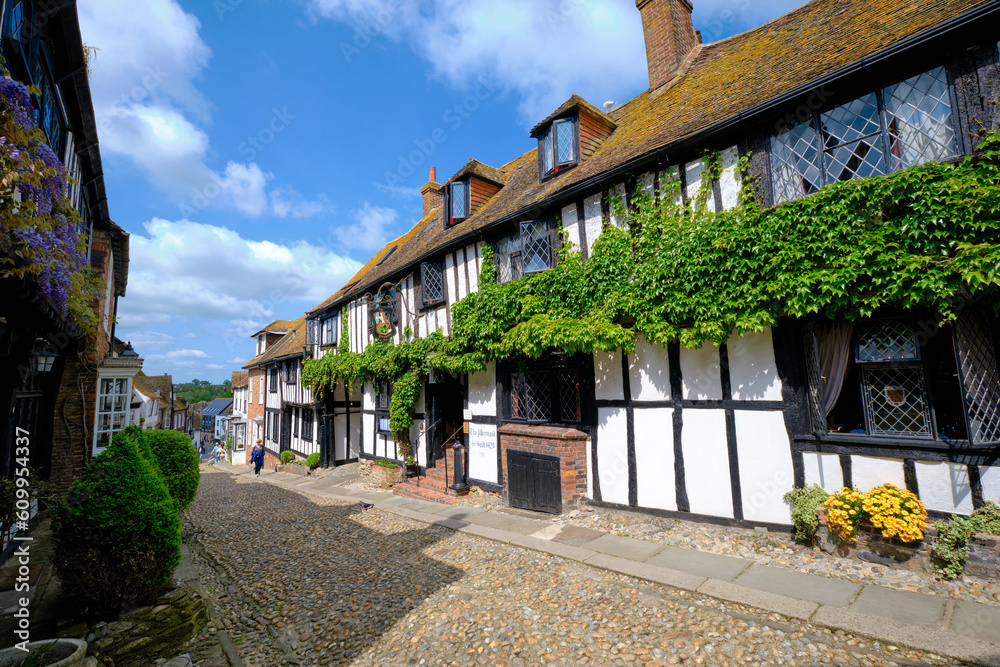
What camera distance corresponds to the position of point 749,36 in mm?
10008

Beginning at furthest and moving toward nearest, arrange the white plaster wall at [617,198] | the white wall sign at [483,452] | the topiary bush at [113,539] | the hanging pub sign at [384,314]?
the hanging pub sign at [384,314]
the white wall sign at [483,452]
the white plaster wall at [617,198]
the topiary bush at [113,539]

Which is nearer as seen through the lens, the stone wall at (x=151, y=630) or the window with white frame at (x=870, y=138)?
the stone wall at (x=151, y=630)

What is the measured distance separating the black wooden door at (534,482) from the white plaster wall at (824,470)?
13.3ft

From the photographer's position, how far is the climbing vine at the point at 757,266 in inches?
195

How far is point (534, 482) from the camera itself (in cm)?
909

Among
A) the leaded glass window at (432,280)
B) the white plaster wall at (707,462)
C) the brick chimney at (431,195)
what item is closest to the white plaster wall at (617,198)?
the white plaster wall at (707,462)

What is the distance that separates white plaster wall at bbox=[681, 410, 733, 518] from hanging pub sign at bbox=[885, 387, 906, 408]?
197 cm

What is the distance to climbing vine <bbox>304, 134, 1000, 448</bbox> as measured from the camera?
496 centimetres

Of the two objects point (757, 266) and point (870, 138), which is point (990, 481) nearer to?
point (757, 266)

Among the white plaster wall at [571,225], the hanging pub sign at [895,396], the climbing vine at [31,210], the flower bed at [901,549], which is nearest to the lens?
the climbing vine at [31,210]

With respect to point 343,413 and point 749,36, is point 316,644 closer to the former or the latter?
point 749,36

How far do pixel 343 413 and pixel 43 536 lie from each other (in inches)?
503

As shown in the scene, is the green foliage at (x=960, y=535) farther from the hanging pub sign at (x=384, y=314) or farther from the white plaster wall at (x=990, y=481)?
the hanging pub sign at (x=384, y=314)

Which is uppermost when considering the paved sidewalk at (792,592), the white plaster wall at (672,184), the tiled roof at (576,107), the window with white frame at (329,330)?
the tiled roof at (576,107)
